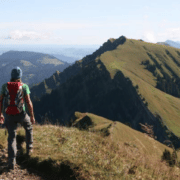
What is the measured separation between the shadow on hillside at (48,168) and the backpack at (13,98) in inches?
76.7

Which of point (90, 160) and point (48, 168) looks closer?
point (48, 168)

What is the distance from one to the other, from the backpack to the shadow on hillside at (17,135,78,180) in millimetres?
1949

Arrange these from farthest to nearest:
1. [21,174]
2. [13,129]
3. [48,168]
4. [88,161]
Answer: [13,129] → [88,161] → [48,168] → [21,174]

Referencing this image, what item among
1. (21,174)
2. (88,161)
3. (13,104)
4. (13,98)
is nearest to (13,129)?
(13,104)

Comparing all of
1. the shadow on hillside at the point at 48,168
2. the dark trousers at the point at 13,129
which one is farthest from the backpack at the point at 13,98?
the shadow on hillside at the point at 48,168

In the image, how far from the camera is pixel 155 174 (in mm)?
6285

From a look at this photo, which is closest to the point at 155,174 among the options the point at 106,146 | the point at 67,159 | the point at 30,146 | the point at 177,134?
the point at 106,146

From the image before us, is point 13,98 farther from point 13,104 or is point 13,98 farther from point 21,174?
point 21,174

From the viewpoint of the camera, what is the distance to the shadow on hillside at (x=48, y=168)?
579 centimetres

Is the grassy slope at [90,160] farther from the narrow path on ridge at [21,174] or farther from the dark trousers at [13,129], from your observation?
the dark trousers at [13,129]

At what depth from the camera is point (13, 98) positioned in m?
6.14

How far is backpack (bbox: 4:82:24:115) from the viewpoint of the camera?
6117 millimetres

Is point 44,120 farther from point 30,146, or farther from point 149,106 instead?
point 149,106

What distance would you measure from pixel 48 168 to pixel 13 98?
9.19ft
